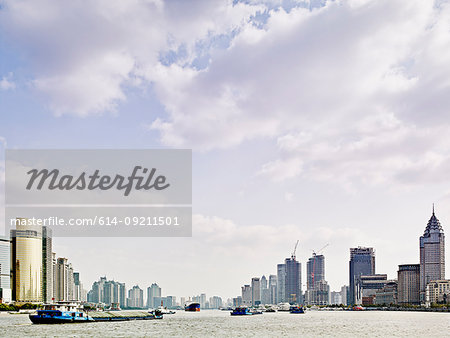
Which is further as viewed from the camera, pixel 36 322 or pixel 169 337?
pixel 36 322

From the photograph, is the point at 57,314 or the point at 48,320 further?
the point at 57,314

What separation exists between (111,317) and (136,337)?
241ft

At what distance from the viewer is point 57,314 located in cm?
14800

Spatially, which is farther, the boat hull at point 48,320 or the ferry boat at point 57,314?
the ferry boat at point 57,314

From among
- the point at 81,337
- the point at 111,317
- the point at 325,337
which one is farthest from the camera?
the point at 111,317

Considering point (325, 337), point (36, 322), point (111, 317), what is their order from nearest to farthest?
1. point (325, 337)
2. point (36, 322)
3. point (111, 317)

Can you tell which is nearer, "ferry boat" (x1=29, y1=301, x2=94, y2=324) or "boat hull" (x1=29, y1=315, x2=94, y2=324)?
"boat hull" (x1=29, y1=315, x2=94, y2=324)

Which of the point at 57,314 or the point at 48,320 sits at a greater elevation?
the point at 57,314

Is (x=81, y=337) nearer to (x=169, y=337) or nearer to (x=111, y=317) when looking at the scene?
(x=169, y=337)

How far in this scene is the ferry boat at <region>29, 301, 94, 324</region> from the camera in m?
148

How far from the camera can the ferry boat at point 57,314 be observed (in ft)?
484

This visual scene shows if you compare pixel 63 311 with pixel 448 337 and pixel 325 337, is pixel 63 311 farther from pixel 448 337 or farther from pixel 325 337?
pixel 448 337

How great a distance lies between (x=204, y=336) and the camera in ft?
391

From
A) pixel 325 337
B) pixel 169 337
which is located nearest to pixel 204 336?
pixel 169 337
